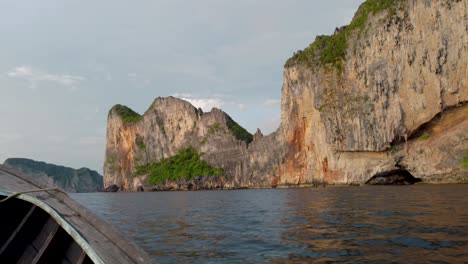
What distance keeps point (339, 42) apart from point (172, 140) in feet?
258

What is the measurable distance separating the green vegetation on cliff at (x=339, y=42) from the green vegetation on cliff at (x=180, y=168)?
159 feet

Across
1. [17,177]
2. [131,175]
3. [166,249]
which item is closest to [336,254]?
[166,249]

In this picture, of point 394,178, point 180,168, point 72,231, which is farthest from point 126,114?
point 72,231

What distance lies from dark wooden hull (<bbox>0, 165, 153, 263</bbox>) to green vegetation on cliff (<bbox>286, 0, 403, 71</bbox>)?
64.3 metres

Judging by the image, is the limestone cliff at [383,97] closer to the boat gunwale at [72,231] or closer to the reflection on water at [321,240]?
the reflection on water at [321,240]

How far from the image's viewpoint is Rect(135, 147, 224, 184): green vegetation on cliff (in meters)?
116

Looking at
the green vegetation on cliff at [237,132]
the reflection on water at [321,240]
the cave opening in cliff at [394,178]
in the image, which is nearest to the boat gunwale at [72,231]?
the reflection on water at [321,240]

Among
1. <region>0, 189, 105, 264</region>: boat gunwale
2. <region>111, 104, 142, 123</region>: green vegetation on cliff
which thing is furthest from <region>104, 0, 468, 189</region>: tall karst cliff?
<region>111, 104, 142, 123</region>: green vegetation on cliff

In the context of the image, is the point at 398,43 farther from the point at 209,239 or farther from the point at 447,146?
the point at 209,239

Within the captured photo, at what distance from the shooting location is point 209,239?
11453 mm

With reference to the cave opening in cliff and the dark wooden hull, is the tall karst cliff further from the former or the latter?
the dark wooden hull

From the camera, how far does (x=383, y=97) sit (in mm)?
58469

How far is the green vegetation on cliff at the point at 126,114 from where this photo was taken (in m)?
142

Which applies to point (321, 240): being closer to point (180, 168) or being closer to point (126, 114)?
point (180, 168)
